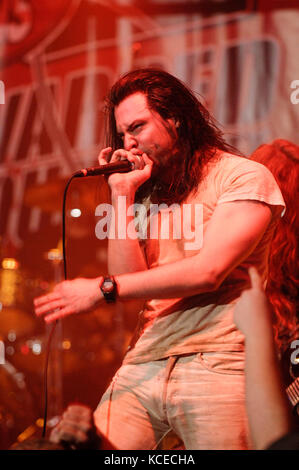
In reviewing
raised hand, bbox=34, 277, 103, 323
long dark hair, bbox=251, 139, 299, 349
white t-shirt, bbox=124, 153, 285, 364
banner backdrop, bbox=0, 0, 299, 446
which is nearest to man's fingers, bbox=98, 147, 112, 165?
white t-shirt, bbox=124, 153, 285, 364

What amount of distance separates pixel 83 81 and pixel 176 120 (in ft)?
5.60

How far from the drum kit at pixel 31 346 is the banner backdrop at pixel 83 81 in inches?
0.6

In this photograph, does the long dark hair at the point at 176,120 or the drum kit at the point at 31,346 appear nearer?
the long dark hair at the point at 176,120

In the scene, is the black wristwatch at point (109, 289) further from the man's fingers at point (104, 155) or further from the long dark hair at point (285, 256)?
the long dark hair at point (285, 256)

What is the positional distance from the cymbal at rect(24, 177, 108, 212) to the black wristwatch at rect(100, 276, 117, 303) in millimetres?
1761

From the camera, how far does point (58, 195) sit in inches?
135

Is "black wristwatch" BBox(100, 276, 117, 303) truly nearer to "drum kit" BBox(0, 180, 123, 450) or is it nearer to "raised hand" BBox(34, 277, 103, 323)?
"raised hand" BBox(34, 277, 103, 323)

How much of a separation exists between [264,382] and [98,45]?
2.56m

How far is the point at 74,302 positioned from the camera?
5.35 ft

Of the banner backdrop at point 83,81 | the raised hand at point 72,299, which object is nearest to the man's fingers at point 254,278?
the raised hand at point 72,299

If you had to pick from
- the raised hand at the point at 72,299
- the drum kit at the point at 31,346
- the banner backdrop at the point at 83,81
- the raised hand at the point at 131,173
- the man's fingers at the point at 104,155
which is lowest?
the drum kit at the point at 31,346

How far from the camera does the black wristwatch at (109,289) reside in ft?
5.27

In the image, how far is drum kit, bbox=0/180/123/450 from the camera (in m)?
3.45

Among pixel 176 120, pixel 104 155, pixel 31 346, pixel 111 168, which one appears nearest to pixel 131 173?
pixel 111 168
